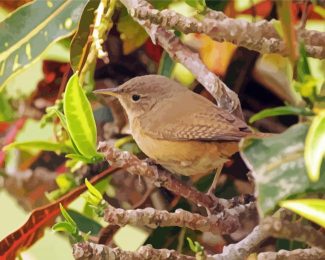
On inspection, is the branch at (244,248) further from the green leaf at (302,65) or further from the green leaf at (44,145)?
the green leaf at (44,145)

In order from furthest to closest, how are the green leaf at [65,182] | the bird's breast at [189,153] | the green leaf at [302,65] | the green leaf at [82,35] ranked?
the green leaf at [65,182]
the green leaf at [82,35]
the bird's breast at [189,153]
the green leaf at [302,65]

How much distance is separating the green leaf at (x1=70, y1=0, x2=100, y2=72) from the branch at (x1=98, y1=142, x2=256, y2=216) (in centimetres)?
17

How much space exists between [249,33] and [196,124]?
0.10 meters

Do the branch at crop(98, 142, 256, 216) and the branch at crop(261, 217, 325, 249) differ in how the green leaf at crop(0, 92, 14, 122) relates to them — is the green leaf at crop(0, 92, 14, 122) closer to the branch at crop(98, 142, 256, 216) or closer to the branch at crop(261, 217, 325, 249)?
the branch at crop(98, 142, 256, 216)

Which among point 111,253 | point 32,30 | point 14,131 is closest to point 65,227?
point 111,253

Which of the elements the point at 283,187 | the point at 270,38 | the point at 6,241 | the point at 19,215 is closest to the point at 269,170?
the point at 283,187

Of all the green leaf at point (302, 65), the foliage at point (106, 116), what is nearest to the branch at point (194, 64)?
the foliage at point (106, 116)

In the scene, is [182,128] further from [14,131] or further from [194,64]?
[14,131]

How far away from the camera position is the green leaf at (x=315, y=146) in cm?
51

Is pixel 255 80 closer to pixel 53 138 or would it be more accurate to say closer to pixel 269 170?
pixel 53 138

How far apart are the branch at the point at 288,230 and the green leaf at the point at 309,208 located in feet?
0.05

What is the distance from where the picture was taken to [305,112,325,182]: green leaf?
1.66ft

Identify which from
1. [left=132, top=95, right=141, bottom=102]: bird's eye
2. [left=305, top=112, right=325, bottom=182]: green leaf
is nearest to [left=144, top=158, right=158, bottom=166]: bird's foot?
[left=132, top=95, right=141, bottom=102]: bird's eye

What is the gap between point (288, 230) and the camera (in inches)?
21.7
